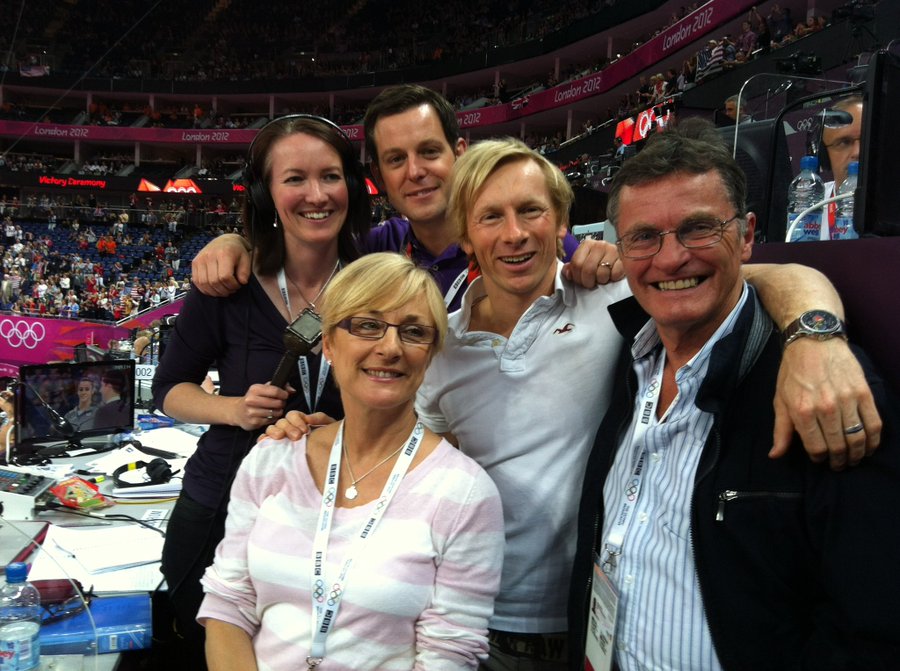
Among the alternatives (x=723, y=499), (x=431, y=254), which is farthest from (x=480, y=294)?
(x=723, y=499)

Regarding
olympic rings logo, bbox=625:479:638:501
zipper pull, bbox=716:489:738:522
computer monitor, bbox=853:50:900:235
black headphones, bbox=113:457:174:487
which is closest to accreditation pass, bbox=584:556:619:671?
olympic rings logo, bbox=625:479:638:501

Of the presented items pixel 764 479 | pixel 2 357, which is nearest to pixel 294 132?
pixel 764 479

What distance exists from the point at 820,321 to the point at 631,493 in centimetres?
47

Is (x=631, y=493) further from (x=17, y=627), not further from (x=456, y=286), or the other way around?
(x=17, y=627)

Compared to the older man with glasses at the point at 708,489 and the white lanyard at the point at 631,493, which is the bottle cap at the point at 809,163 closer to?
the older man with glasses at the point at 708,489

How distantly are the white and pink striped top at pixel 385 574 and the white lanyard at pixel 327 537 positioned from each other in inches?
0.6

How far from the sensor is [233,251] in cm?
185

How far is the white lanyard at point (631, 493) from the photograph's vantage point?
1348 mm

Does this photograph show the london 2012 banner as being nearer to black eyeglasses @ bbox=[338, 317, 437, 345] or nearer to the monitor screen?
the monitor screen

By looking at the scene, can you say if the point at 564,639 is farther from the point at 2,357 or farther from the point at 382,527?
the point at 2,357

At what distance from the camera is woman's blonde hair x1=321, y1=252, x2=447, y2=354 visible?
4.69 ft

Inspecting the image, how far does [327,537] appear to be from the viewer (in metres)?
1.40

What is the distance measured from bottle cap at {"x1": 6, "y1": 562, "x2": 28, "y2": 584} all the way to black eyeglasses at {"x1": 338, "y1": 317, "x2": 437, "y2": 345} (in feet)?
2.97

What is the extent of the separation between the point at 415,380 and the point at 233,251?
2.32 ft
